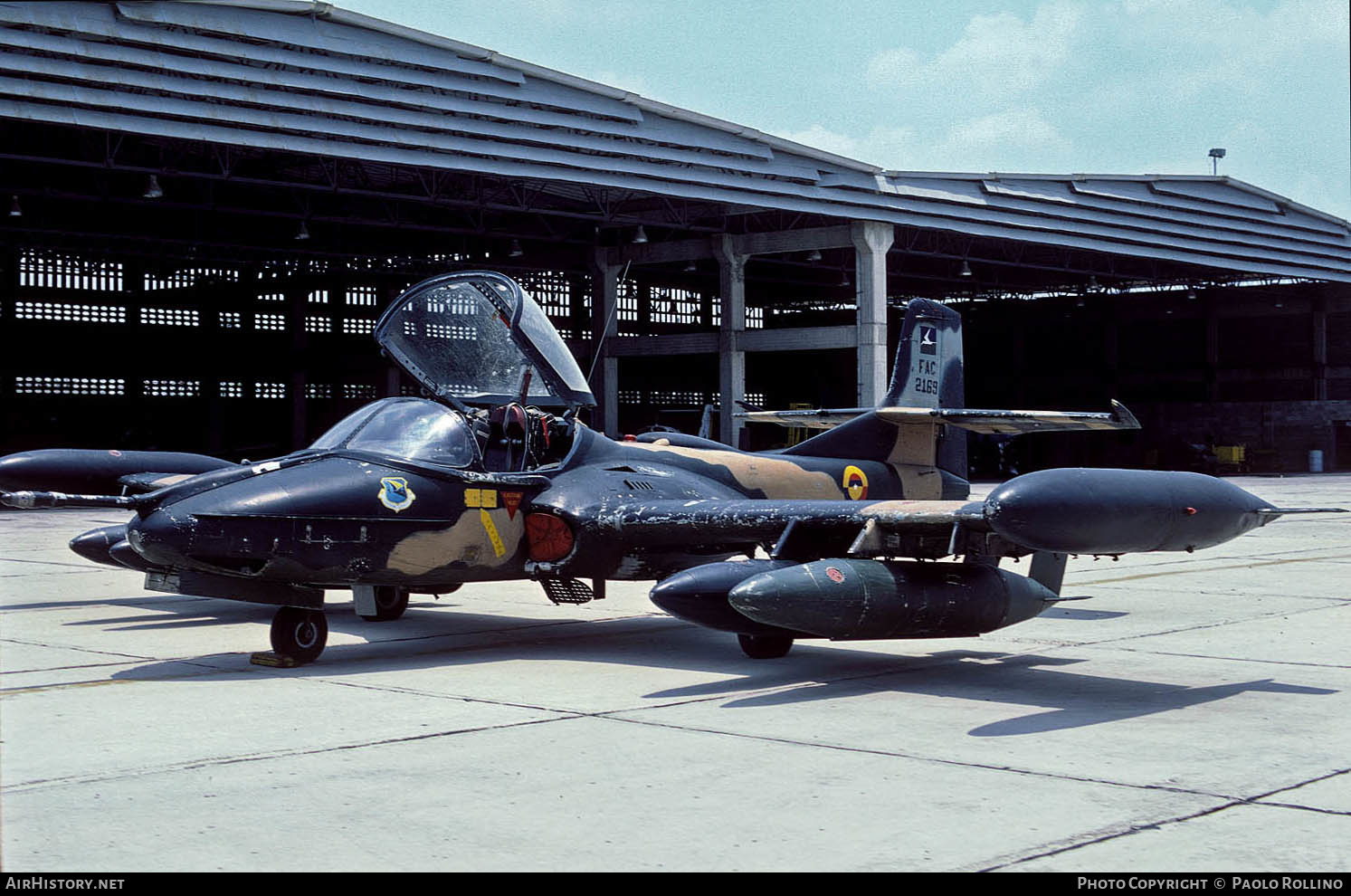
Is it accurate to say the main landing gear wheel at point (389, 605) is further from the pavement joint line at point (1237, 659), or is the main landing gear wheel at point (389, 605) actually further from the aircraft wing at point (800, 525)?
the pavement joint line at point (1237, 659)

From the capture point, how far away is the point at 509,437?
1237 centimetres

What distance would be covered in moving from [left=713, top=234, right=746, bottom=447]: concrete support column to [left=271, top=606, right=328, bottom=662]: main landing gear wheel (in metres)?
40.6

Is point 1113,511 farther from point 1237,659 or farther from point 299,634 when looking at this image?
point 299,634

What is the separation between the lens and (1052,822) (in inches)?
243

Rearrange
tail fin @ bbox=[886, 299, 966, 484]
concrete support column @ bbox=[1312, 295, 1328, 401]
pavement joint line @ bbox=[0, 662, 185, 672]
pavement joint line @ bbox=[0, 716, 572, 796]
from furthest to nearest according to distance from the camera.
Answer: concrete support column @ bbox=[1312, 295, 1328, 401] → tail fin @ bbox=[886, 299, 966, 484] → pavement joint line @ bbox=[0, 662, 185, 672] → pavement joint line @ bbox=[0, 716, 572, 796]

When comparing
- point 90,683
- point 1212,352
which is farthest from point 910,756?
point 1212,352

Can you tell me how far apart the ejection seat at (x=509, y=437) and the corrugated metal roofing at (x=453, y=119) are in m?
21.2

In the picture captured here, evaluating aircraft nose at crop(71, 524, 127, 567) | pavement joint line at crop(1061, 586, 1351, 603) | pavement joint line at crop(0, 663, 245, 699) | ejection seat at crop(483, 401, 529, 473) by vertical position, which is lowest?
pavement joint line at crop(1061, 586, 1351, 603)

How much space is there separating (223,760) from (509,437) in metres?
5.24

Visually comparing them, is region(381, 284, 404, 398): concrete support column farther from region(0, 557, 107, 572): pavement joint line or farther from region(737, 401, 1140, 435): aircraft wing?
region(737, 401, 1140, 435): aircraft wing

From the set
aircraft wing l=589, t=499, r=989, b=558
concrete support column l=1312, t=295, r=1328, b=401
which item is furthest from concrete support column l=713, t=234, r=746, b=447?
aircraft wing l=589, t=499, r=989, b=558

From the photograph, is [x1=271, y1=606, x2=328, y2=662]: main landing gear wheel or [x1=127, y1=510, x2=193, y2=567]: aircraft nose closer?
[x1=127, y1=510, x2=193, y2=567]: aircraft nose

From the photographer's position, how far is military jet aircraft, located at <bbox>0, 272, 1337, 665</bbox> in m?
9.97
